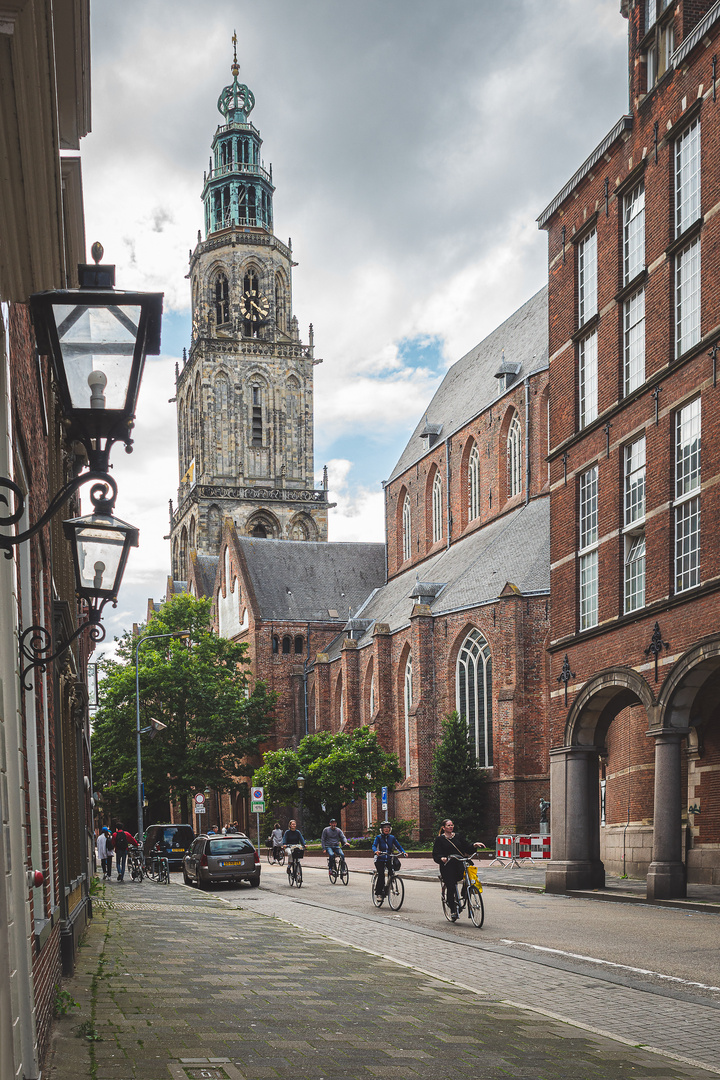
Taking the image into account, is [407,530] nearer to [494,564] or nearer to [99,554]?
[494,564]

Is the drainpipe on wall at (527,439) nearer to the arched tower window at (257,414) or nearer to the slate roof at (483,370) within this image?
the slate roof at (483,370)

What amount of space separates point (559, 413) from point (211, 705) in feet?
111

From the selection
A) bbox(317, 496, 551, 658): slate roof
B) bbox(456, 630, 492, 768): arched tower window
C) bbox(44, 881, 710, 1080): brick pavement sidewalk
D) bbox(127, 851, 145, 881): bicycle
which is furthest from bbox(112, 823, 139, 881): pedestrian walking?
bbox(44, 881, 710, 1080): brick pavement sidewalk

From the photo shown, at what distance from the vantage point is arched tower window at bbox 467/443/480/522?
2296 inches

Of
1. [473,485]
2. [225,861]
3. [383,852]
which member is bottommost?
[225,861]

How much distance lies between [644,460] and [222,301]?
225 ft

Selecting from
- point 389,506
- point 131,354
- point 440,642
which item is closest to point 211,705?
point 440,642

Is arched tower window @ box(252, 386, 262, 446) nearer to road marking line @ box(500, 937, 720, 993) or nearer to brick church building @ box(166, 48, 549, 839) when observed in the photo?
brick church building @ box(166, 48, 549, 839)

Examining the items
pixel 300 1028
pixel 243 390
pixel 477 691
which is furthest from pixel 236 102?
pixel 300 1028

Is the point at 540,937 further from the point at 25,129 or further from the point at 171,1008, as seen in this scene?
the point at 25,129

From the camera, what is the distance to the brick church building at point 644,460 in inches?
809

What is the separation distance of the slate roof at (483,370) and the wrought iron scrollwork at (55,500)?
4811cm

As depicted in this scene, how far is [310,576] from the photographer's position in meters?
72.3

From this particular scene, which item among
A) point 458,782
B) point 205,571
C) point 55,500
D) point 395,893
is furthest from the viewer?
point 205,571
